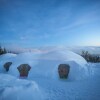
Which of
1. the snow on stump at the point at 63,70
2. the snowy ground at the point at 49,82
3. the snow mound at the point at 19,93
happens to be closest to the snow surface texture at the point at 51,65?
the snowy ground at the point at 49,82

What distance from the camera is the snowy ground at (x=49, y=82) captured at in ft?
13.2

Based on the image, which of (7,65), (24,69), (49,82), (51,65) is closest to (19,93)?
(49,82)

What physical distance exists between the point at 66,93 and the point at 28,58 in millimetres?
4520

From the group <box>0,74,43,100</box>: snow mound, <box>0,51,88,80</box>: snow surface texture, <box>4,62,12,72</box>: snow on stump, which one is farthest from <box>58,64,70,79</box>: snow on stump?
<box>4,62,12,72</box>: snow on stump

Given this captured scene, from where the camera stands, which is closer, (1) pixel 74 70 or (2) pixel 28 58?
(1) pixel 74 70

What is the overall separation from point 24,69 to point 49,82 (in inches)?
88.5

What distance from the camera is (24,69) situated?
802 centimetres

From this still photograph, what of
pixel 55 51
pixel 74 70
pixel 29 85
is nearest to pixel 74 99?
pixel 29 85

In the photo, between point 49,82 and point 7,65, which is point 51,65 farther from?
point 7,65

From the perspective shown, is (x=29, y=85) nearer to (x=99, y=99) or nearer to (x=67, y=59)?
(x=99, y=99)

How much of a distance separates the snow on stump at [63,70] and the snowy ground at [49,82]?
0.20 meters

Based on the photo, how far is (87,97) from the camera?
4.23 meters

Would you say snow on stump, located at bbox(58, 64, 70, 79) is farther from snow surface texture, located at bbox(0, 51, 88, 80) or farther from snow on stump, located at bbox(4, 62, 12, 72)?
snow on stump, located at bbox(4, 62, 12, 72)

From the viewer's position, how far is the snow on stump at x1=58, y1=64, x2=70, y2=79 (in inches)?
282
